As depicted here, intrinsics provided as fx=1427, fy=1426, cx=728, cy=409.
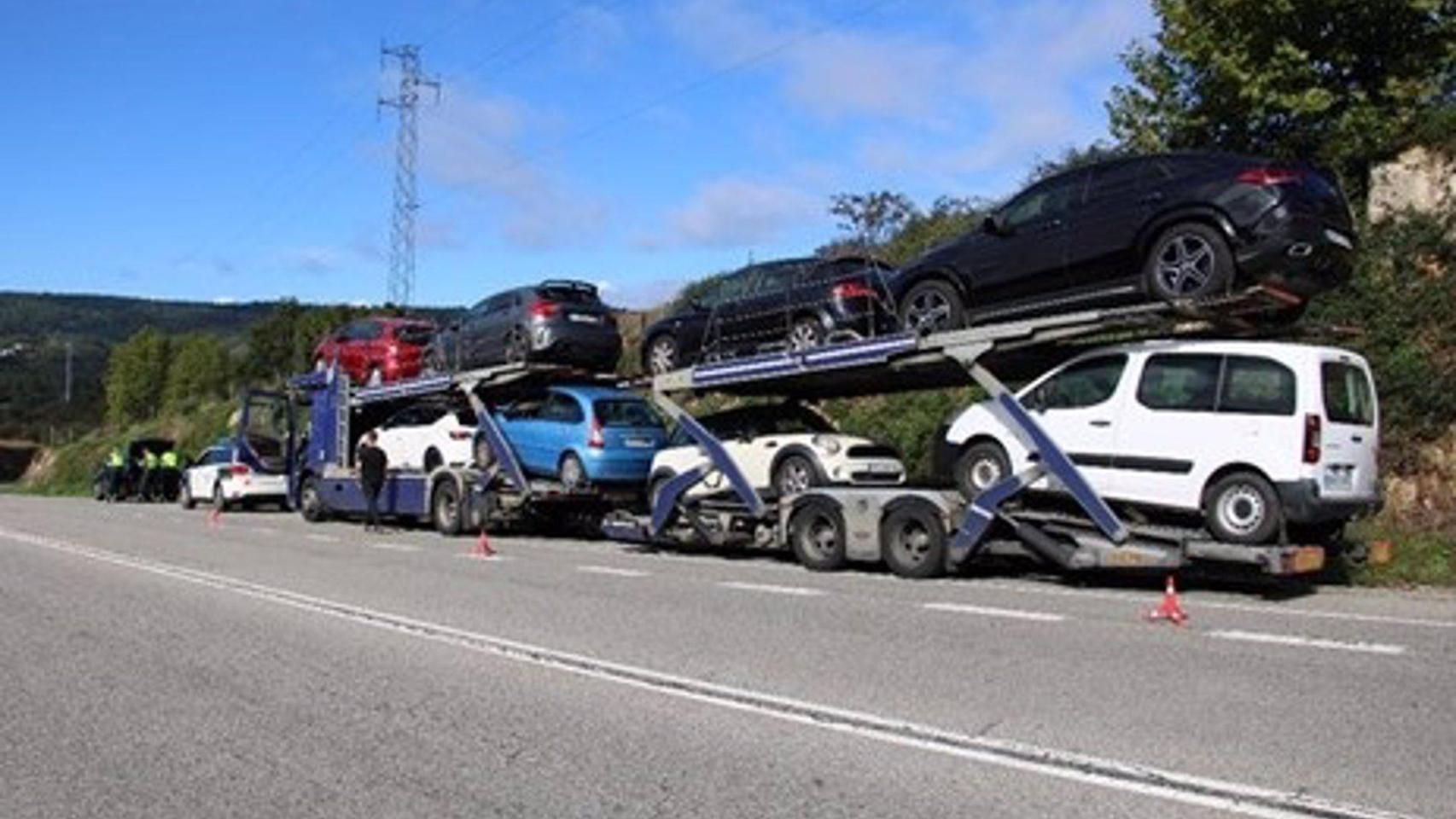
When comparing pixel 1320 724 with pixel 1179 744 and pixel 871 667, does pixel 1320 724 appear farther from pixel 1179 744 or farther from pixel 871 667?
pixel 871 667

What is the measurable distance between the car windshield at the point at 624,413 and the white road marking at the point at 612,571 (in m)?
3.84

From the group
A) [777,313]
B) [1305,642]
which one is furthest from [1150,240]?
[777,313]

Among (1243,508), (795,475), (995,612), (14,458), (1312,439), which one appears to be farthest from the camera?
(14,458)

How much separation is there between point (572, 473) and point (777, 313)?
4.20 metres

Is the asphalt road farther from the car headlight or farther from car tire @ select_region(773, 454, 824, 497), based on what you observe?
the car headlight

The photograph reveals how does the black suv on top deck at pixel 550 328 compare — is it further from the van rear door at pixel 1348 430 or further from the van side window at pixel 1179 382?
the van rear door at pixel 1348 430

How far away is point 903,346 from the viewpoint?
1431 cm

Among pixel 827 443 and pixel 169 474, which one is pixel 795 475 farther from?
pixel 169 474

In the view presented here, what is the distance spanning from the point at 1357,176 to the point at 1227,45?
307 cm

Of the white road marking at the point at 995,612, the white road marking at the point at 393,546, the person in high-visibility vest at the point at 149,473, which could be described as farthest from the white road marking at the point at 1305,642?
the person in high-visibility vest at the point at 149,473

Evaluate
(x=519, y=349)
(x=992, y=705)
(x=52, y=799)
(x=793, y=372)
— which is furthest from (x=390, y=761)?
(x=519, y=349)

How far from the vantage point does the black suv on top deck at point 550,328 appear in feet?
67.5

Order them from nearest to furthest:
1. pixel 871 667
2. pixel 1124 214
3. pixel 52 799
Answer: pixel 52 799 → pixel 871 667 → pixel 1124 214

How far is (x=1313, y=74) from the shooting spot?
2220 cm
